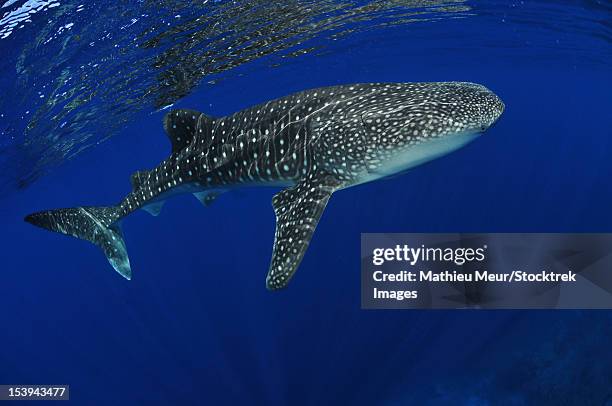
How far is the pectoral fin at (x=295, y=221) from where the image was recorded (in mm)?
4637

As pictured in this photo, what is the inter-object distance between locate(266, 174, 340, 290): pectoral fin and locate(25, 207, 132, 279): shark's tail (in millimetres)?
4057

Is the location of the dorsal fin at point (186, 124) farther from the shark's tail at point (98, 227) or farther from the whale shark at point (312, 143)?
the shark's tail at point (98, 227)

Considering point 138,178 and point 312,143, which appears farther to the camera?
point 138,178

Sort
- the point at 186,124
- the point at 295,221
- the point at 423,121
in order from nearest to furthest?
the point at 423,121, the point at 295,221, the point at 186,124

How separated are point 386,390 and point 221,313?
11.6 m

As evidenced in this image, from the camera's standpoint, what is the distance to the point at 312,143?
5602 millimetres

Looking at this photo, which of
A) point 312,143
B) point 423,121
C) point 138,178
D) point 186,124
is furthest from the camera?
point 138,178

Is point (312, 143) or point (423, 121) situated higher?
point (423, 121)

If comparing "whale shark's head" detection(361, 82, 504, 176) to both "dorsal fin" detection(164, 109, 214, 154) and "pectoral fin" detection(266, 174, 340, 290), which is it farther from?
"dorsal fin" detection(164, 109, 214, 154)

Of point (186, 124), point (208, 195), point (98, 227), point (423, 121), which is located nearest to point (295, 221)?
point (423, 121)

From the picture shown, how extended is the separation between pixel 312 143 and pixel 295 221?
1127 millimetres

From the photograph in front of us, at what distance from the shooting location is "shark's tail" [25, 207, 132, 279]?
317 inches

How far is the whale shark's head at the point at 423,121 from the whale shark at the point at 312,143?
1 cm

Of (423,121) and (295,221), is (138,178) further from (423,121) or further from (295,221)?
(423,121)
